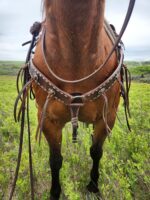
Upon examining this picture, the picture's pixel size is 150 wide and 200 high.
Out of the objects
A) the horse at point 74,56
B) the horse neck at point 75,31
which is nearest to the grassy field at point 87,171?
the horse at point 74,56

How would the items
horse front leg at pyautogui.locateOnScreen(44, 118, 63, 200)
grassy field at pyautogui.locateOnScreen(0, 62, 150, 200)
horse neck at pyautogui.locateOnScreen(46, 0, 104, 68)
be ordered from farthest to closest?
1. grassy field at pyautogui.locateOnScreen(0, 62, 150, 200)
2. horse front leg at pyautogui.locateOnScreen(44, 118, 63, 200)
3. horse neck at pyautogui.locateOnScreen(46, 0, 104, 68)

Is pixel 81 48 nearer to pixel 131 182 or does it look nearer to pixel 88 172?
pixel 131 182

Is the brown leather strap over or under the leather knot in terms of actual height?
under

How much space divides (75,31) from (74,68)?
12.7 inches

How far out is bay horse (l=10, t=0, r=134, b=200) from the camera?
219 centimetres

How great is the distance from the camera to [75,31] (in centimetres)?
221

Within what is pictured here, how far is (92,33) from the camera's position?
2.30m

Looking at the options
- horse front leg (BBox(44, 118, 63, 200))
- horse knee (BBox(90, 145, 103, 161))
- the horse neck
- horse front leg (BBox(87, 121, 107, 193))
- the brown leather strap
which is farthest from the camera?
horse knee (BBox(90, 145, 103, 161))

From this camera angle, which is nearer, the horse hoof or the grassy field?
the grassy field

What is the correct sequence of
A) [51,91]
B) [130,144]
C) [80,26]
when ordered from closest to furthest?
[80,26], [51,91], [130,144]

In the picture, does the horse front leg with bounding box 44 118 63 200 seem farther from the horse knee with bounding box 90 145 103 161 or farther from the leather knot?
the leather knot

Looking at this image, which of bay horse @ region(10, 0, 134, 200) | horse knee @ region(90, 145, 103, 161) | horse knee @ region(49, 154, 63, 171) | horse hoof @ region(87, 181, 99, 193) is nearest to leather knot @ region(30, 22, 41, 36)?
bay horse @ region(10, 0, 134, 200)

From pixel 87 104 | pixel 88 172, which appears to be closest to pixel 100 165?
pixel 88 172

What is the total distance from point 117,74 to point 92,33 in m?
0.63
